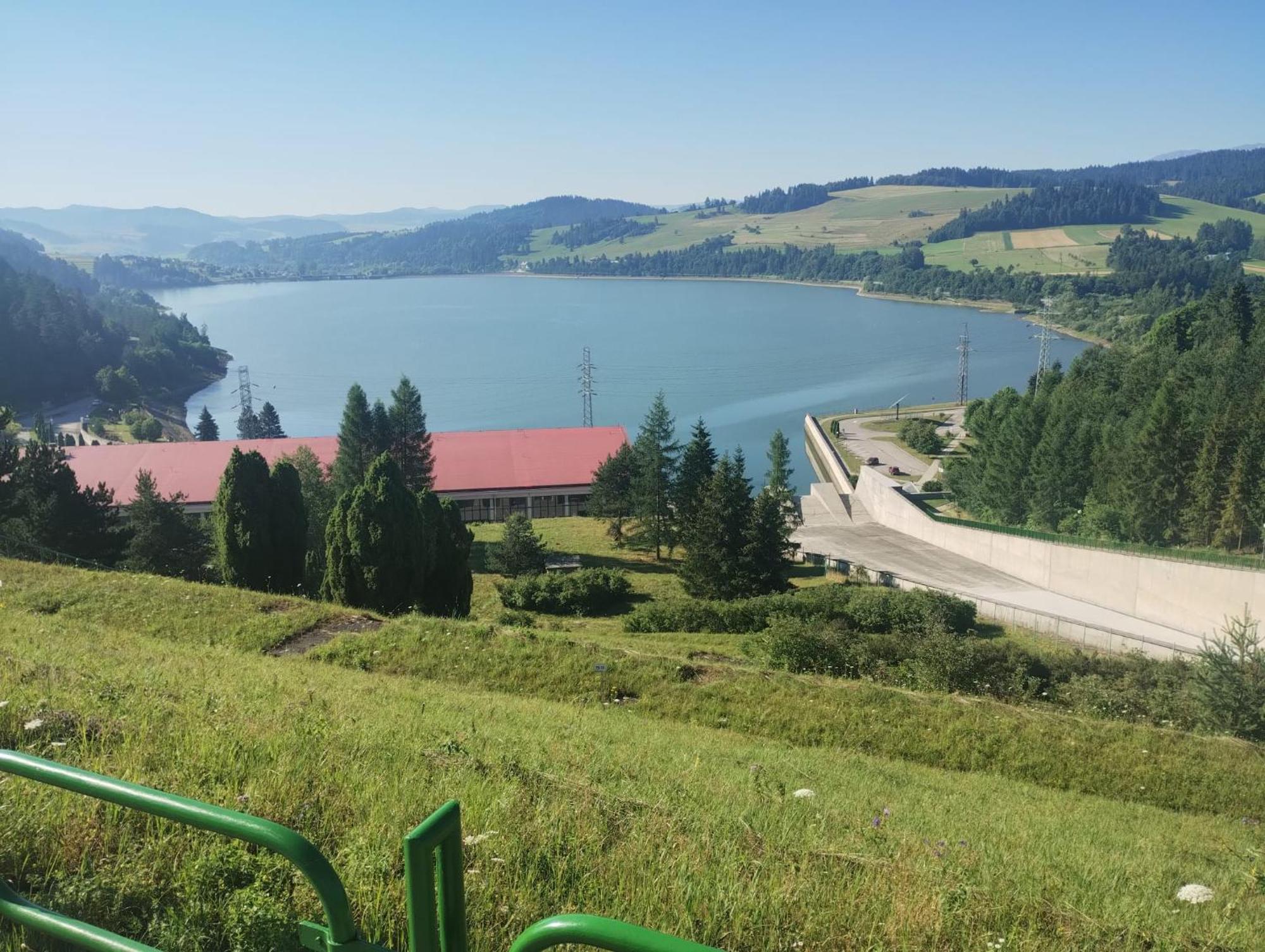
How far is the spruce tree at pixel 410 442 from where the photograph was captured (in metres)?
38.8

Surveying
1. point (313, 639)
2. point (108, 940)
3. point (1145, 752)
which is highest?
point (108, 940)

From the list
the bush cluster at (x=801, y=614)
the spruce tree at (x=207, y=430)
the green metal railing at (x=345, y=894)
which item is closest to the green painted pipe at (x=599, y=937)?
the green metal railing at (x=345, y=894)

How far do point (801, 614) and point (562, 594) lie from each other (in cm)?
626

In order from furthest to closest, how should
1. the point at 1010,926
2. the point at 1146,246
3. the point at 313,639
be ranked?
the point at 1146,246, the point at 313,639, the point at 1010,926

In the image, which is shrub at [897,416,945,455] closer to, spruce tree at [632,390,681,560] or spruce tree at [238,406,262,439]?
spruce tree at [632,390,681,560]

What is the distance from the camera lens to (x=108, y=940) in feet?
6.05

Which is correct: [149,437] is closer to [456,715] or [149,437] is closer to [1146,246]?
[456,715]

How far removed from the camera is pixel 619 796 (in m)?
4.02

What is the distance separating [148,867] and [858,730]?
7628mm

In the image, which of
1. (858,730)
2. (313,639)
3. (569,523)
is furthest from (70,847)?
(569,523)

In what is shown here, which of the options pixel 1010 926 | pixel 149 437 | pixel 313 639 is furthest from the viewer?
pixel 149 437

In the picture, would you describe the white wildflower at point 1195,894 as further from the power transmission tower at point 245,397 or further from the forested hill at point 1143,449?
the power transmission tower at point 245,397

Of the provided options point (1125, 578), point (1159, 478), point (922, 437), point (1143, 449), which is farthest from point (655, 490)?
point (922, 437)

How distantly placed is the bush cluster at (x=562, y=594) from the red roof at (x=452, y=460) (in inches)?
735
